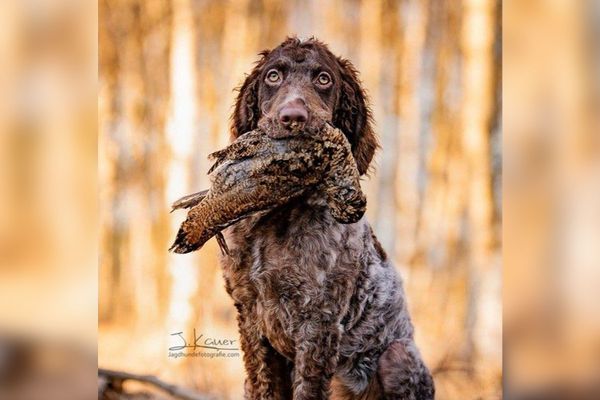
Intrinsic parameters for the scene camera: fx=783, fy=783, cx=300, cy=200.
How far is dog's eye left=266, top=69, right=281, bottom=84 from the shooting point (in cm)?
384

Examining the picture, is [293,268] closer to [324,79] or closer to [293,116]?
[293,116]

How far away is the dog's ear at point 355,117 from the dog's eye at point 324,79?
12 centimetres

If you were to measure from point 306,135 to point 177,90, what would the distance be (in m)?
1.03

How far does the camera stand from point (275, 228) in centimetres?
389

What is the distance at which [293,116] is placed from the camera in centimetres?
359

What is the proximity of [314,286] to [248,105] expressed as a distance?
979mm

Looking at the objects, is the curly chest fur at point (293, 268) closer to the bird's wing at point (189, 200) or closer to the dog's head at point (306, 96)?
the bird's wing at point (189, 200)

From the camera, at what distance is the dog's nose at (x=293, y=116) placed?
3.59 metres

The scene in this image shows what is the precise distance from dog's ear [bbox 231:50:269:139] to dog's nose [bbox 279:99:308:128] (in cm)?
34

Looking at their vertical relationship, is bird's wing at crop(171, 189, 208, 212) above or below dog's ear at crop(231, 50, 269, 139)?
below
